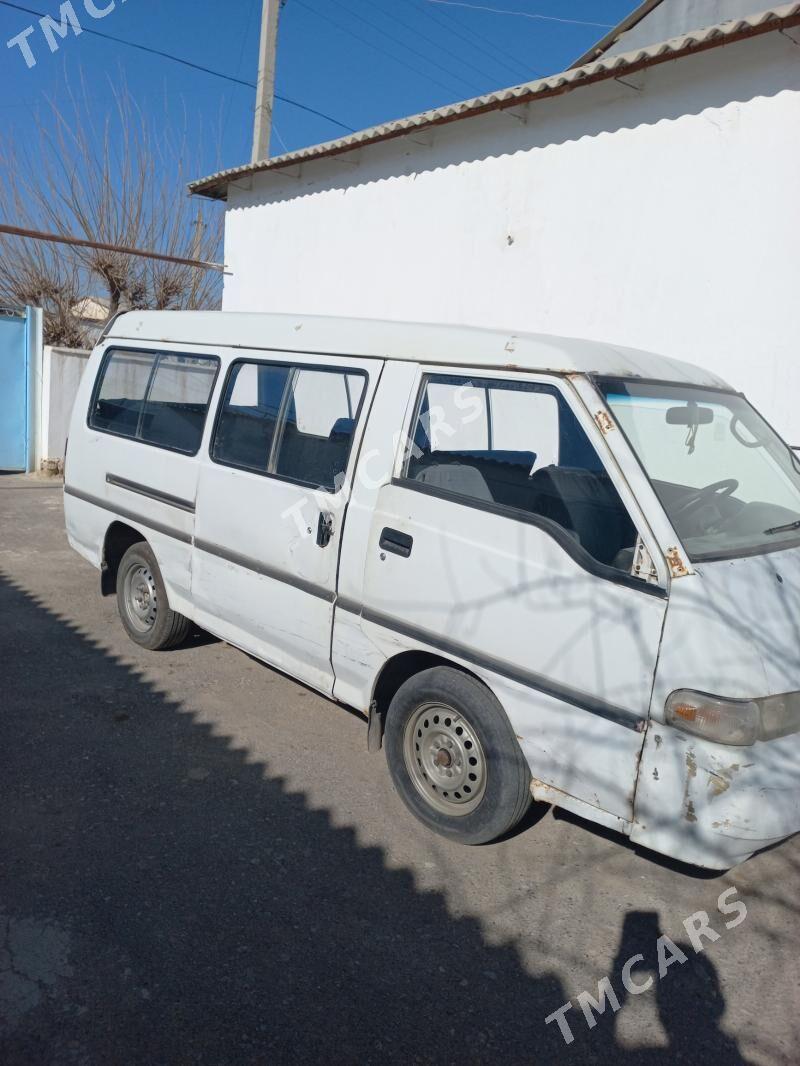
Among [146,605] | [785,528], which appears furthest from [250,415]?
[785,528]

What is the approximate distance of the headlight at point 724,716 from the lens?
2510mm

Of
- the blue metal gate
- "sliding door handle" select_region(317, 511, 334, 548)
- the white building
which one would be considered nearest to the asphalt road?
"sliding door handle" select_region(317, 511, 334, 548)

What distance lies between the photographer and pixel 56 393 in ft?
36.8

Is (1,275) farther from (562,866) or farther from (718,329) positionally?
(562,866)

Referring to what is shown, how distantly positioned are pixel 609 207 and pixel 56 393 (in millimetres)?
8060

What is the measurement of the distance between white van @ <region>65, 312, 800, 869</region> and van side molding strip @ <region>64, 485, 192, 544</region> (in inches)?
1.3

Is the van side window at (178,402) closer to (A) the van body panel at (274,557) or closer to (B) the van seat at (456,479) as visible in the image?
(A) the van body panel at (274,557)

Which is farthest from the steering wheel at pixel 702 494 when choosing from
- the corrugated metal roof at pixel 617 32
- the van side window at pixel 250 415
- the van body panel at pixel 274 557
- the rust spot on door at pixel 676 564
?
the corrugated metal roof at pixel 617 32

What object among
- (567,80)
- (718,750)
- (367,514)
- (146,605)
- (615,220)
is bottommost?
(146,605)

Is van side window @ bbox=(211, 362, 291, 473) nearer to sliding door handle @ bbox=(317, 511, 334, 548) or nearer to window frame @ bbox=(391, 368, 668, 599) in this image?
sliding door handle @ bbox=(317, 511, 334, 548)

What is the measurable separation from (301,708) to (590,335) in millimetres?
4033

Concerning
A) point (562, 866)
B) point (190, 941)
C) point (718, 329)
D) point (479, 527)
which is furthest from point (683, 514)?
point (718, 329)

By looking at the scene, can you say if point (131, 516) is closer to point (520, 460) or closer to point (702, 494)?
point (520, 460)

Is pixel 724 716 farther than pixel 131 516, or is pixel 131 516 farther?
pixel 131 516
